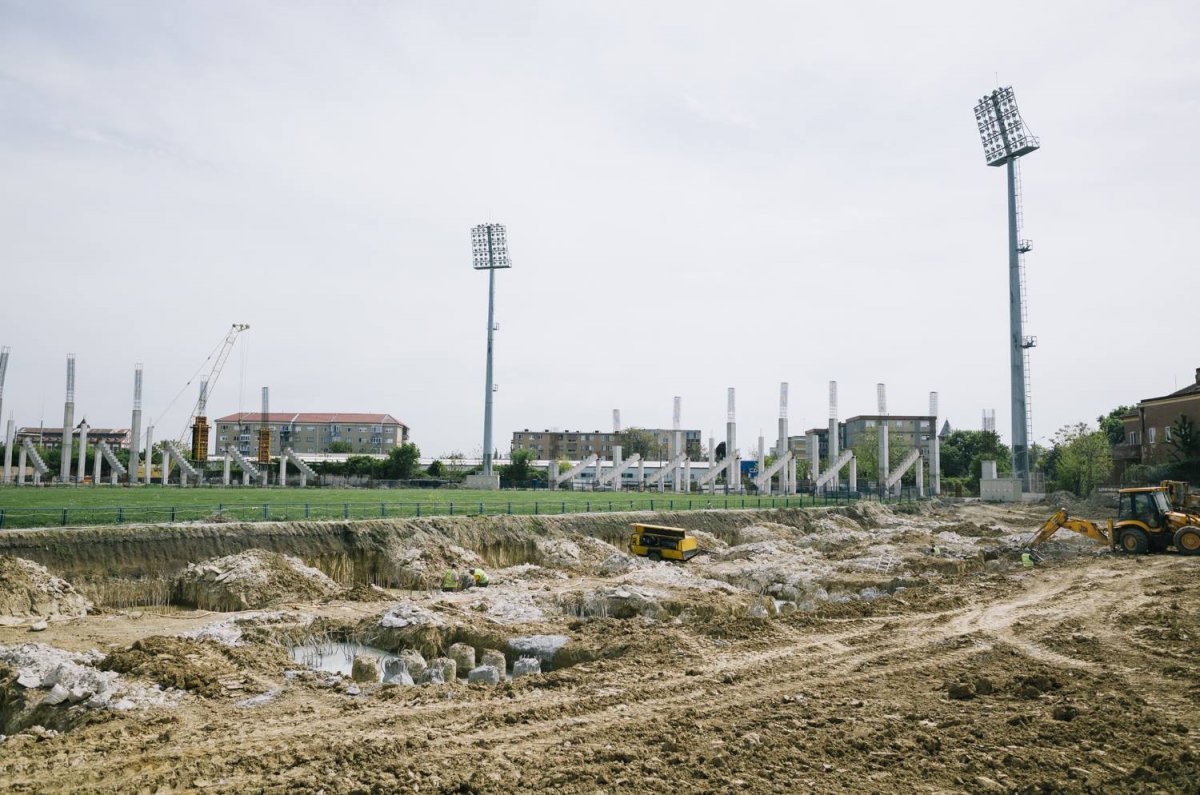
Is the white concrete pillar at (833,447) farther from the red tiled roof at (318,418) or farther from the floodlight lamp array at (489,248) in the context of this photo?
the red tiled roof at (318,418)

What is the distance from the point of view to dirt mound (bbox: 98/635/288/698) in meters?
13.1

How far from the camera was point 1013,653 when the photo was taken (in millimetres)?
15086

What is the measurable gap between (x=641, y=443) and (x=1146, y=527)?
123109mm

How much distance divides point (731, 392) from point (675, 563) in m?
52.8

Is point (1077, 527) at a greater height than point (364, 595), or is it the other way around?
point (1077, 527)

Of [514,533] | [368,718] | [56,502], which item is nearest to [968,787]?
[368,718]

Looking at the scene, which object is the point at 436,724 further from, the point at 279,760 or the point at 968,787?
the point at 968,787

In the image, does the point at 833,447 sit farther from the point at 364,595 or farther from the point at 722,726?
the point at 722,726

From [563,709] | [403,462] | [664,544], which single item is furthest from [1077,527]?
[403,462]

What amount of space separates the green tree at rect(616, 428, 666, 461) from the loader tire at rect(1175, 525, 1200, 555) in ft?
395

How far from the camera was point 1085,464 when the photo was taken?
69.4 m

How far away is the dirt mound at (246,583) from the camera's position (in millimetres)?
22109

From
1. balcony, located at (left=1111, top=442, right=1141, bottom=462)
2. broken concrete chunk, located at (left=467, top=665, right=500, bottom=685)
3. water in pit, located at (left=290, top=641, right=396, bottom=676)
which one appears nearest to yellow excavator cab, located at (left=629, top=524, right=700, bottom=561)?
water in pit, located at (left=290, top=641, right=396, bottom=676)

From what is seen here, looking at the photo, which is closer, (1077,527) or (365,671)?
(365,671)
